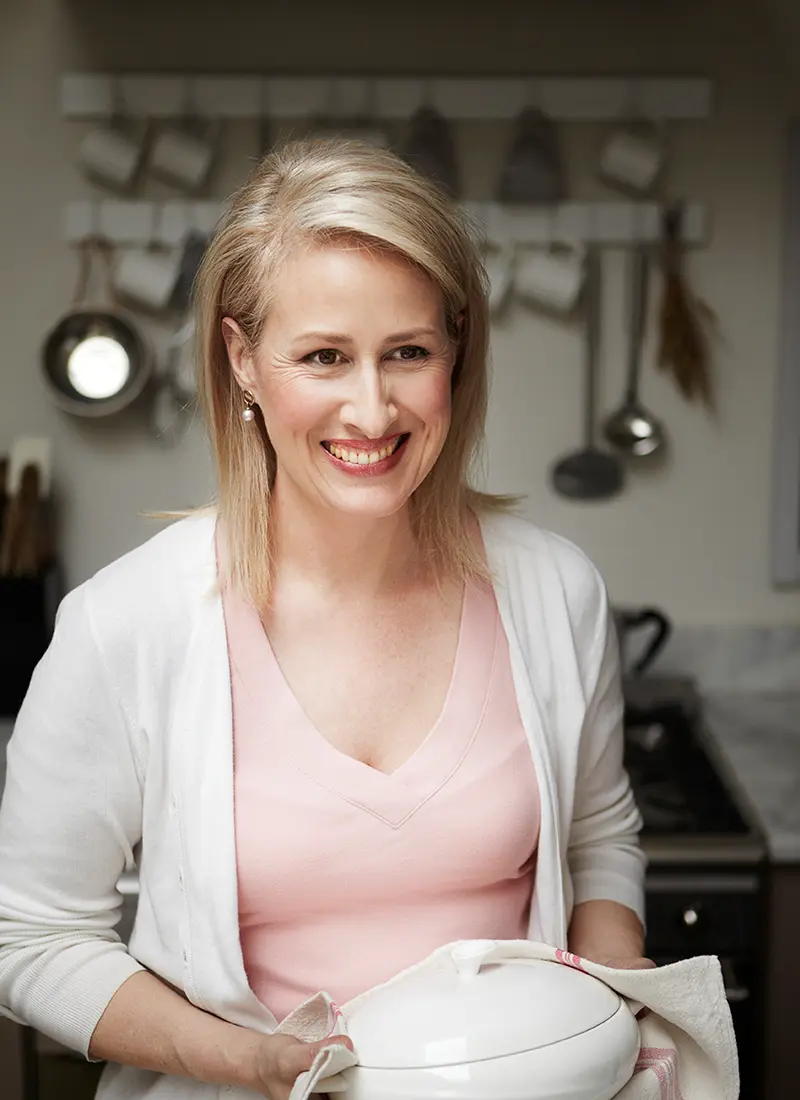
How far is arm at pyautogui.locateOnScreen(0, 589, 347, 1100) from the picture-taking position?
1.13 metres

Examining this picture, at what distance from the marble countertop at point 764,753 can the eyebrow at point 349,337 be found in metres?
1.03

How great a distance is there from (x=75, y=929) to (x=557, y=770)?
0.44m

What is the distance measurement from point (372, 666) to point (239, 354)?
30 centimetres

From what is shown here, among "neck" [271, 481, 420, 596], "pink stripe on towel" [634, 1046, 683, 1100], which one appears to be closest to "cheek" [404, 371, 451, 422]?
"neck" [271, 481, 420, 596]

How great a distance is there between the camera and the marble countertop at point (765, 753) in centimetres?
188

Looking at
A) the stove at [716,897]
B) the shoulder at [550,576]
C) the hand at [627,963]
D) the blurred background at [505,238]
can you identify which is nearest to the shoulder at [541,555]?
the shoulder at [550,576]

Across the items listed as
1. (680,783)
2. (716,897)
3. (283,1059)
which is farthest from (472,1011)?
(680,783)

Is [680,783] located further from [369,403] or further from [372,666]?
[369,403]

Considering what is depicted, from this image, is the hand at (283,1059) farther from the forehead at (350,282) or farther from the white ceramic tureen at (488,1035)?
the forehead at (350,282)

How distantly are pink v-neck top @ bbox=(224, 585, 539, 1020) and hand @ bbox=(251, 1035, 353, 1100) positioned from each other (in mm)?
146

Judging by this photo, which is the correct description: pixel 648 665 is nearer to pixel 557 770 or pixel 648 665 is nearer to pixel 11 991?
pixel 557 770

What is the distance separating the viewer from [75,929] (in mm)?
1171

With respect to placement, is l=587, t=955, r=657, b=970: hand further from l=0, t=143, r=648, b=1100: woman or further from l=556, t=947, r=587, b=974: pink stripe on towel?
l=556, t=947, r=587, b=974: pink stripe on towel

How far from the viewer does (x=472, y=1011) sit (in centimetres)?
93
